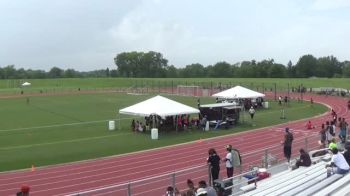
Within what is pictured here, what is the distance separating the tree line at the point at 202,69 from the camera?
145875 mm

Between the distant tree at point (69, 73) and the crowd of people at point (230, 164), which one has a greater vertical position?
the distant tree at point (69, 73)

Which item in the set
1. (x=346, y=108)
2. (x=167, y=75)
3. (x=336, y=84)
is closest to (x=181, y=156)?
(x=346, y=108)

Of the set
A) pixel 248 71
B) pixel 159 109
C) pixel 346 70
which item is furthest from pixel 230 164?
pixel 248 71

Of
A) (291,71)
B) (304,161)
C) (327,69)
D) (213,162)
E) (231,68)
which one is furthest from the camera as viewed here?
(231,68)

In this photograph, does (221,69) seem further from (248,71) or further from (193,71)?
(248,71)

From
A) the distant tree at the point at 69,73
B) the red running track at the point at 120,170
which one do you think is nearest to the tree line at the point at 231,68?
the distant tree at the point at 69,73

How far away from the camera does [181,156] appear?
83.1 ft

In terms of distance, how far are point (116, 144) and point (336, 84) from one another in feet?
247

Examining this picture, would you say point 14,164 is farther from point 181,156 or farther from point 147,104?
point 147,104

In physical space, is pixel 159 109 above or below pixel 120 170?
above

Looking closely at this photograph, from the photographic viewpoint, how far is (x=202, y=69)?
18150 cm

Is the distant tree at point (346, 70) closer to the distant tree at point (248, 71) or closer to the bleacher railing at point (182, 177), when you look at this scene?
the distant tree at point (248, 71)

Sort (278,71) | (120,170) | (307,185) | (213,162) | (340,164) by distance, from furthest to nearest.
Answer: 1. (278,71)
2. (120,170)
3. (213,162)
4. (340,164)
5. (307,185)

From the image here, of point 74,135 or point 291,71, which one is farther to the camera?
point 291,71
